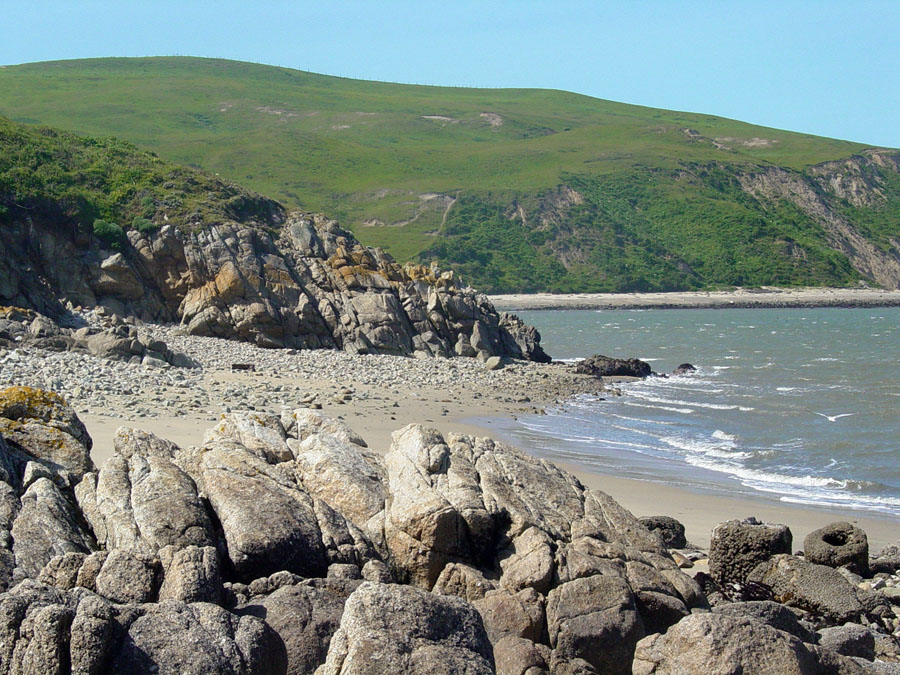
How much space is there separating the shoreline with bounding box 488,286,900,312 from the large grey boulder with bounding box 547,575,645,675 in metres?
91.7

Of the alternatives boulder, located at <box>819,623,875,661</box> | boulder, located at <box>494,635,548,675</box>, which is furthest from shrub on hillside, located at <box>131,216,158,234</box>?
boulder, located at <box>819,623,875,661</box>

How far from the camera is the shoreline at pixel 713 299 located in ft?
341

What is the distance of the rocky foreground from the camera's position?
5.21 metres

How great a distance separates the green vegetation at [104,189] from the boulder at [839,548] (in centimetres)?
3064

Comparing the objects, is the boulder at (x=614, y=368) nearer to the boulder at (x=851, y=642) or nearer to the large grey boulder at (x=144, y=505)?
the boulder at (x=851, y=642)

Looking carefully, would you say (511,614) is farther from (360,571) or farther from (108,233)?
(108,233)

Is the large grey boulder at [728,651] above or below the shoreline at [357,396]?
above

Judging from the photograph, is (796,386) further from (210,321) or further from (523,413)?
(210,321)

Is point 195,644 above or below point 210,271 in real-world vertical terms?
below

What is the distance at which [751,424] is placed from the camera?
2470 centimetres

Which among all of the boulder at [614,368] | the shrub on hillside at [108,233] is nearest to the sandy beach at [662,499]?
the boulder at [614,368]

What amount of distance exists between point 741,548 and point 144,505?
6905 mm

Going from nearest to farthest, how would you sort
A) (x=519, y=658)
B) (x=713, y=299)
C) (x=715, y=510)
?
1. (x=519, y=658)
2. (x=715, y=510)
3. (x=713, y=299)

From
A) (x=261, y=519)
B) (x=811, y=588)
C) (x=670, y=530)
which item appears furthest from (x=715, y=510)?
(x=261, y=519)
